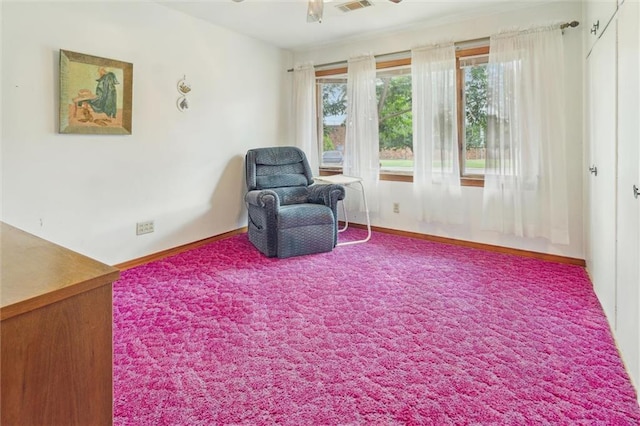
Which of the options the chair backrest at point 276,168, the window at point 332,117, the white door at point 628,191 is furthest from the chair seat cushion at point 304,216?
the white door at point 628,191

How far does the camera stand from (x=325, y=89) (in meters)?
5.06

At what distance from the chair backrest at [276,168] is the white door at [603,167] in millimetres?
2774

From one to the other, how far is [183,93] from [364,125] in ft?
6.69

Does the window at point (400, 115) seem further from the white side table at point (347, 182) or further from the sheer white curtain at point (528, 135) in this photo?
the white side table at point (347, 182)

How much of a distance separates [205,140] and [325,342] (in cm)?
278

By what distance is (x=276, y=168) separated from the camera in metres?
4.38

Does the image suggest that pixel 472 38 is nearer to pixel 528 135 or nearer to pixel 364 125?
pixel 528 135

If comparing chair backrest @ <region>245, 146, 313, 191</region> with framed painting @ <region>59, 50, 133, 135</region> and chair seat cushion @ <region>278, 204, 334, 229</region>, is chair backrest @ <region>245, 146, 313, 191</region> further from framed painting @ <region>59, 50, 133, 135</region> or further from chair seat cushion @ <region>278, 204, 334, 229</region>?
framed painting @ <region>59, 50, 133, 135</region>

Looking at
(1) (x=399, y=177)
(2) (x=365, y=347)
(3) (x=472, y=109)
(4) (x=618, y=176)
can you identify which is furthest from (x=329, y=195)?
(4) (x=618, y=176)

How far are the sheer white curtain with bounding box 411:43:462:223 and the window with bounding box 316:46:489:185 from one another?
0.13m

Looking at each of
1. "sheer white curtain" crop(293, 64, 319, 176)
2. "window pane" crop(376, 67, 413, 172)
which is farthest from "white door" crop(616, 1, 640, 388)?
"sheer white curtain" crop(293, 64, 319, 176)

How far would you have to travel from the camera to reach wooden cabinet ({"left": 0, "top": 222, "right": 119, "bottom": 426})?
0.74 meters

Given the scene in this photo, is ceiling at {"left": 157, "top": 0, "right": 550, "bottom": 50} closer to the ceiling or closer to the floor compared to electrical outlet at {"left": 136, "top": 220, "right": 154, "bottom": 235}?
closer to the ceiling

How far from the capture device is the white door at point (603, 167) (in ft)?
7.18
